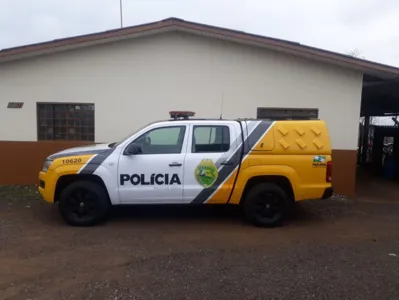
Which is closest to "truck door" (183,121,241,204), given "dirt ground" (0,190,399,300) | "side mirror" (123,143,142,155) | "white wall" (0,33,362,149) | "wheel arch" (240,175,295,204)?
"wheel arch" (240,175,295,204)

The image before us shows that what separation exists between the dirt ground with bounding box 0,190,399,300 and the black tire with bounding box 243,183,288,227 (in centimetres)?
21

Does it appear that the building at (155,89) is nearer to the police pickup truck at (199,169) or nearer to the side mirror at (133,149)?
the police pickup truck at (199,169)

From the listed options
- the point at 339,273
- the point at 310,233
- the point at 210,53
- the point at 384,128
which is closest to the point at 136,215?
the point at 310,233

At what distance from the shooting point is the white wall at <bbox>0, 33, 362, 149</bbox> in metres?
8.99

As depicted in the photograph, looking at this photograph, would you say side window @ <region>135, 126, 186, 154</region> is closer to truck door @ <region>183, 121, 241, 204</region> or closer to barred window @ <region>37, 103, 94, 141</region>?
truck door @ <region>183, 121, 241, 204</region>

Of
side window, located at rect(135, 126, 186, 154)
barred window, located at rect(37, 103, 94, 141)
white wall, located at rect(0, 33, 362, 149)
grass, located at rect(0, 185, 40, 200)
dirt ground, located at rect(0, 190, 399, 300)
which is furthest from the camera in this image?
barred window, located at rect(37, 103, 94, 141)

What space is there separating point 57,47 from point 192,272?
658cm

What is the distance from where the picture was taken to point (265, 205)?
20.5 ft

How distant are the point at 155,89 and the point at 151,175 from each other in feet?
12.0

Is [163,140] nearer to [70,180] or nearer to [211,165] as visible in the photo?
[211,165]

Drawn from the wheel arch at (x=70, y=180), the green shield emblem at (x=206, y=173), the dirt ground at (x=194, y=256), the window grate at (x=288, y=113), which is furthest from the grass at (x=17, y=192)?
the window grate at (x=288, y=113)

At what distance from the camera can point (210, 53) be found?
9023mm

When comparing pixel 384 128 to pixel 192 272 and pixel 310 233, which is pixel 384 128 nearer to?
pixel 310 233

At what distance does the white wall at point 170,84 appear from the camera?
899 cm
